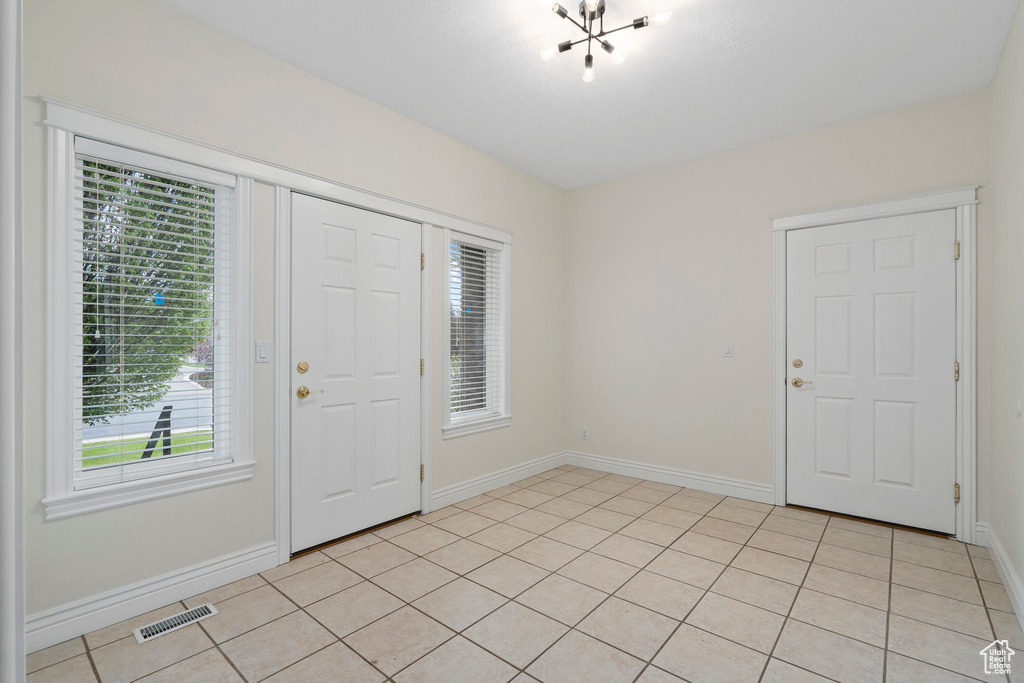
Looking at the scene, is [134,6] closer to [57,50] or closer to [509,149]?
[57,50]

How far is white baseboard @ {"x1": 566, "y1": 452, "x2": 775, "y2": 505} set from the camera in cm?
Answer: 392

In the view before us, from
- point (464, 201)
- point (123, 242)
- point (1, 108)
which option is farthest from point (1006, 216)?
point (123, 242)

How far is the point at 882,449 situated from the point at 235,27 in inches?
187

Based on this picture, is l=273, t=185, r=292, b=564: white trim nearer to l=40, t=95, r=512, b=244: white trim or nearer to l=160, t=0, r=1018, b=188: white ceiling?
l=40, t=95, r=512, b=244: white trim

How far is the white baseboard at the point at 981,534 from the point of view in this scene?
303 centimetres

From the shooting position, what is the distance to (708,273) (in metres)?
4.18

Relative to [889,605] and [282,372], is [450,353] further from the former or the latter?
[889,605]

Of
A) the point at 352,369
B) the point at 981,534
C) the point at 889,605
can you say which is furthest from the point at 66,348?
the point at 981,534

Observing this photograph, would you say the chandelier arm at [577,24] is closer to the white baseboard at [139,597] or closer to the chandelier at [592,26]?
the chandelier at [592,26]

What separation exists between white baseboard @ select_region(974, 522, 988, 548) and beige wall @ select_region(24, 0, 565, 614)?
3347 mm

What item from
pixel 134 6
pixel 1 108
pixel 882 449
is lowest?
pixel 882 449

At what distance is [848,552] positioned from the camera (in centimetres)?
297

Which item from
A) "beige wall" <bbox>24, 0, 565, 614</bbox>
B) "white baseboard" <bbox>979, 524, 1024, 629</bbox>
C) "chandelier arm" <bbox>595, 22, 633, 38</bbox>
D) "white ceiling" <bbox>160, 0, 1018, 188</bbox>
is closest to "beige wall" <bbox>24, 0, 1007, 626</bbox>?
"beige wall" <bbox>24, 0, 565, 614</bbox>

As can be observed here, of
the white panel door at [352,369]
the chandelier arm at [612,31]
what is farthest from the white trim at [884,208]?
the white panel door at [352,369]
